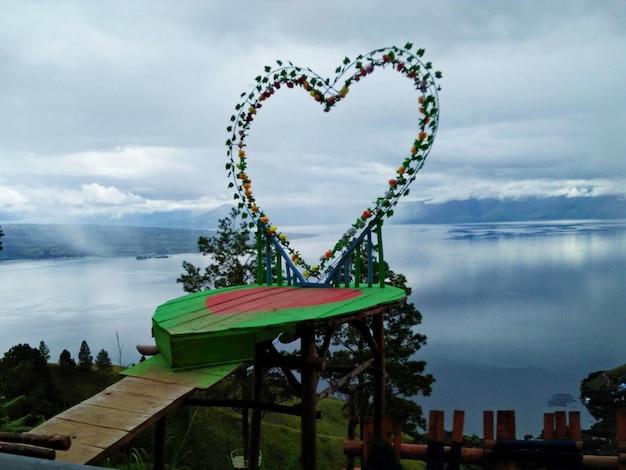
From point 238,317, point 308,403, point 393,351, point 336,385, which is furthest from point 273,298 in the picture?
point 393,351

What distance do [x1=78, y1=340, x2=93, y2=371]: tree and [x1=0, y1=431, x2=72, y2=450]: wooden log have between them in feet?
42.8

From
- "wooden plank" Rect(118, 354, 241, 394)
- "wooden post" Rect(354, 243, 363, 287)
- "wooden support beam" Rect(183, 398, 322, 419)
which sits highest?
"wooden post" Rect(354, 243, 363, 287)

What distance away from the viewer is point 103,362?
14.5m

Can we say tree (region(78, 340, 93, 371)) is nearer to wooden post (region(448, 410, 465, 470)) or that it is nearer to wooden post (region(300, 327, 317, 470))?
wooden post (region(300, 327, 317, 470))

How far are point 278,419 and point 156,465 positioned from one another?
513 inches

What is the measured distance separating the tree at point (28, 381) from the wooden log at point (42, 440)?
8.83 m

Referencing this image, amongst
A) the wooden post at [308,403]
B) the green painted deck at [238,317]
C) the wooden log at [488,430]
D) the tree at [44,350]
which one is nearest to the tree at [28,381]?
the tree at [44,350]

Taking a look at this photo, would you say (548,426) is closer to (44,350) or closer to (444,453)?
(444,453)

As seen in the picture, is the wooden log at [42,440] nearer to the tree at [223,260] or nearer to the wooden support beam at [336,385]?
the wooden support beam at [336,385]

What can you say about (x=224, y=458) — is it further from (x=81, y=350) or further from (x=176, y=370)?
(x=176, y=370)

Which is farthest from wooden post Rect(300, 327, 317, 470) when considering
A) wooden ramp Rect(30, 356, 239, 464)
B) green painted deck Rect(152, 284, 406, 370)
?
wooden ramp Rect(30, 356, 239, 464)

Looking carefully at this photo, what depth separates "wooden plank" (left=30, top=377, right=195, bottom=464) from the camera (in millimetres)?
2717

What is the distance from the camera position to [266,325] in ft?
13.0

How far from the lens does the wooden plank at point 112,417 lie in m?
2.72
